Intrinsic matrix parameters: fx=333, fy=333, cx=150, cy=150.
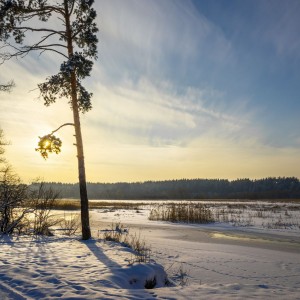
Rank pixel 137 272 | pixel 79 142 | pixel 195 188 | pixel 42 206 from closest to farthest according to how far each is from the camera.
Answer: pixel 137 272
pixel 79 142
pixel 42 206
pixel 195 188

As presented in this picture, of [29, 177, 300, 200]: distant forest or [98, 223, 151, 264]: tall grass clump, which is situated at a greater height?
[29, 177, 300, 200]: distant forest

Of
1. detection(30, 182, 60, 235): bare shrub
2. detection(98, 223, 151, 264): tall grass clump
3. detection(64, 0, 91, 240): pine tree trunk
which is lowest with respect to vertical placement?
detection(98, 223, 151, 264): tall grass clump

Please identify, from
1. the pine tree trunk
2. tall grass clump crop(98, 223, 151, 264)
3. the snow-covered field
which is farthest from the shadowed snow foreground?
the pine tree trunk

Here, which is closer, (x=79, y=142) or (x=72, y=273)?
(x=72, y=273)

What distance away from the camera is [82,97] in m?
13.5

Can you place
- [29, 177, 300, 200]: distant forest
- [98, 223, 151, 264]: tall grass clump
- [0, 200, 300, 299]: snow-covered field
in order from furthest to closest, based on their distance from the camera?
[29, 177, 300, 200]: distant forest
[98, 223, 151, 264]: tall grass clump
[0, 200, 300, 299]: snow-covered field

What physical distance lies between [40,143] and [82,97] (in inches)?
98.0

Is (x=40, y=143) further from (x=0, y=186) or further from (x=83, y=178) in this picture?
(x=0, y=186)

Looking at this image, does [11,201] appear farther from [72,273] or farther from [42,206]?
[72,273]

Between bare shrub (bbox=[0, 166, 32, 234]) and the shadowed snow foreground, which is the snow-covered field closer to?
the shadowed snow foreground

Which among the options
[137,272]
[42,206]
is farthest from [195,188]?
[137,272]

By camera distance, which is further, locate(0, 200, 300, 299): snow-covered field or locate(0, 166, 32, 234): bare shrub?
locate(0, 166, 32, 234): bare shrub

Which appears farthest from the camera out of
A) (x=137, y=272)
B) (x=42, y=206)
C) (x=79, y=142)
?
(x=42, y=206)

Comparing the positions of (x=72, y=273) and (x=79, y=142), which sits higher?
(x=79, y=142)
